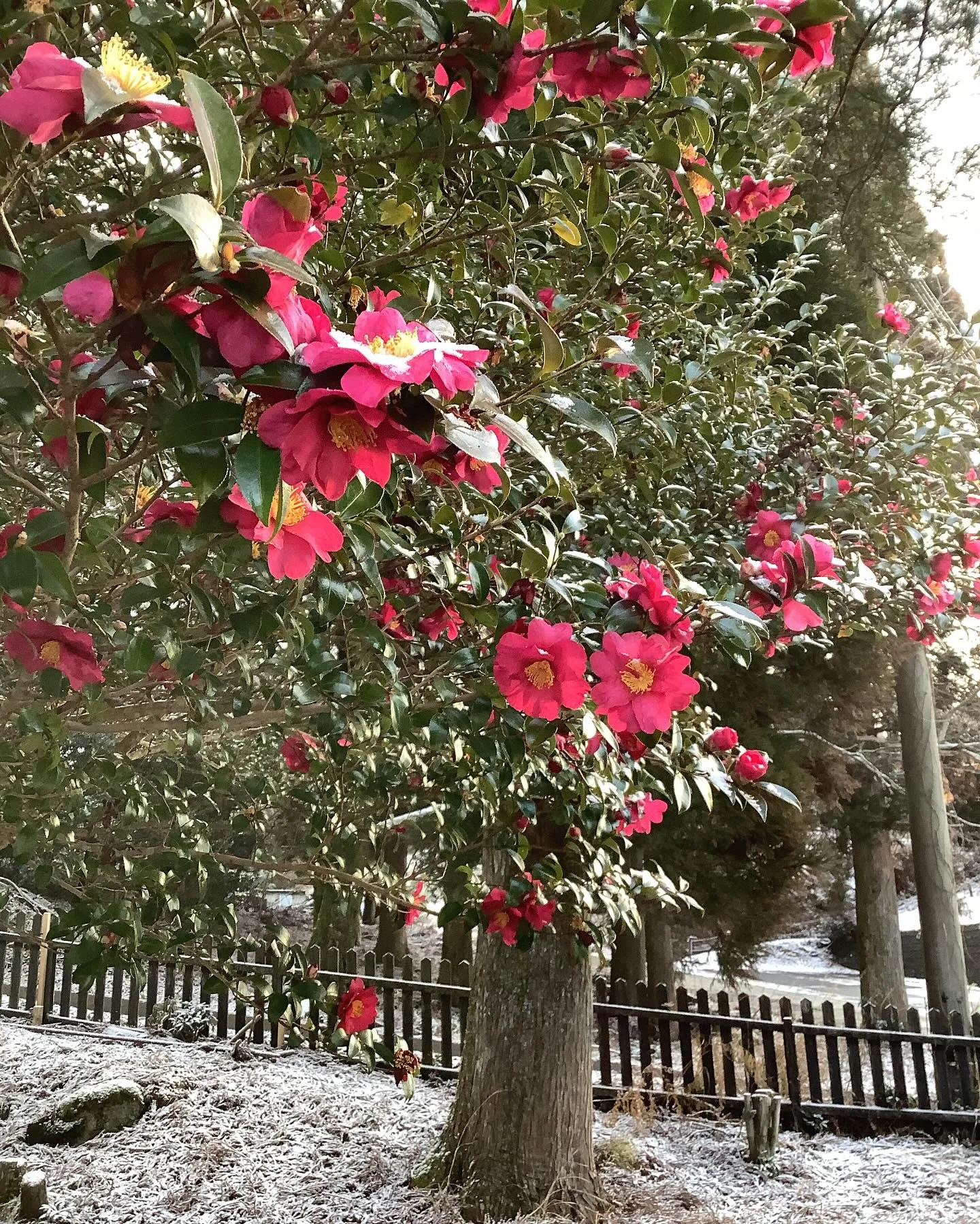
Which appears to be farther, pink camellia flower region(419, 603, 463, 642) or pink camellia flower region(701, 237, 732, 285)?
pink camellia flower region(701, 237, 732, 285)

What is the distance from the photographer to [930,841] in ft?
18.8

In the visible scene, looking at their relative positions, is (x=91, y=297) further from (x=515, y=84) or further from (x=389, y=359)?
(x=515, y=84)

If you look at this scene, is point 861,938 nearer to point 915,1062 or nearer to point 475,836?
point 915,1062

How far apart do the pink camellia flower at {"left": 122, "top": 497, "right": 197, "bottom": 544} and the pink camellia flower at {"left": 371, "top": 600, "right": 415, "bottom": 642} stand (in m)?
0.58

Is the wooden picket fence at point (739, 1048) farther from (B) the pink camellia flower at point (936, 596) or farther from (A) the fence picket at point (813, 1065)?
(B) the pink camellia flower at point (936, 596)

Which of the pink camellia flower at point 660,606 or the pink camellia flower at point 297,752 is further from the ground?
the pink camellia flower at point 660,606

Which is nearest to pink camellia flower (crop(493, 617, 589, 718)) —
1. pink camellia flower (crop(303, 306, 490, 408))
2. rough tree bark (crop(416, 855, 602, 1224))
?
pink camellia flower (crop(303, 306, 490, 408))

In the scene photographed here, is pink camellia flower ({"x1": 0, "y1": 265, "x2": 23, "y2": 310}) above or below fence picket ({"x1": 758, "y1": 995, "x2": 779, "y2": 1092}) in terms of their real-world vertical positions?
above

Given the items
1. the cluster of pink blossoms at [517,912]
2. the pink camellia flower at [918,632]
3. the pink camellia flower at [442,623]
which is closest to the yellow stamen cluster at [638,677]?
the pink camellia flower at [442,623]

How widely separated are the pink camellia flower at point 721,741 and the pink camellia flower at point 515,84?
3.53ft

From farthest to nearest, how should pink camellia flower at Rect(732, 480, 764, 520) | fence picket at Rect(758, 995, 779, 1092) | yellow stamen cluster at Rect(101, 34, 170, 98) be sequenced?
1. fence picket at Rect(758, 995, 779, 1092)
2. pink camellia flower at Rect(732, 480, 764, 520)
3. yellow stamen cluster at Rect(101, 34, 170, 98)

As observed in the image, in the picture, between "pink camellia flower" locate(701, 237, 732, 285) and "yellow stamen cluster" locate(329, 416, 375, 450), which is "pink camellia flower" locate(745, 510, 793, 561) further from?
"yellow stamen cluster" locate(329, 416, 375, 450)

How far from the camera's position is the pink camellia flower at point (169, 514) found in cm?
102

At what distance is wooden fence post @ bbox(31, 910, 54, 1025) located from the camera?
236 inches
